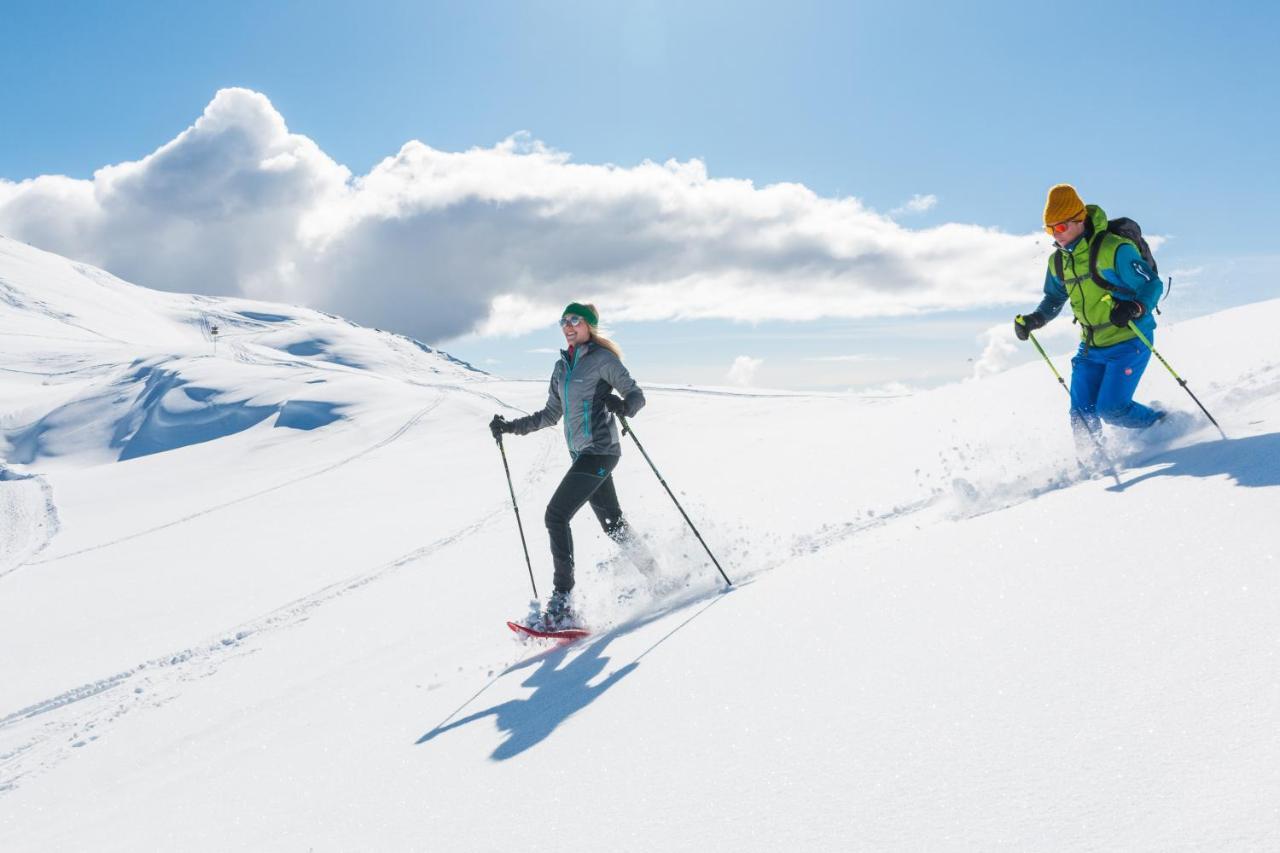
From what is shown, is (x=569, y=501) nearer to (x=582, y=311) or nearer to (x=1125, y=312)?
(x=582, y=311)

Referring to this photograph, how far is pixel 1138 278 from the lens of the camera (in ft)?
17.9

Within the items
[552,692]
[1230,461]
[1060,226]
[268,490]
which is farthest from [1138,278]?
[268,490]

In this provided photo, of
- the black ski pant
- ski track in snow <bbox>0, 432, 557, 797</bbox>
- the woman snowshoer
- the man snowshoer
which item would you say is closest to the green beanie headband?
the woman snowshoer

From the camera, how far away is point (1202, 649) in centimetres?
217

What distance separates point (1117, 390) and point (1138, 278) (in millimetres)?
875

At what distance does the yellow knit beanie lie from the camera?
5.56 meters

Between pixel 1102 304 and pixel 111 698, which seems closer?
pixel 1102 304

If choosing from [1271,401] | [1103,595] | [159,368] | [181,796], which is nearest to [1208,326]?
[1271,401]

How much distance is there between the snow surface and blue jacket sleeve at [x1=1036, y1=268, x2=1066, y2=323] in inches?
48.2

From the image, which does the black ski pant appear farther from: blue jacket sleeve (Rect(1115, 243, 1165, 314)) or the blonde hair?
blue jacket sleeve (Rect(1115, 243, 1165, 314))

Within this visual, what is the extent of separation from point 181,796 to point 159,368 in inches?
2055

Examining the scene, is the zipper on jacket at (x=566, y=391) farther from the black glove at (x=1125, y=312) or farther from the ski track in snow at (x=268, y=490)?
the ski track in snow at (x=268, y=490)

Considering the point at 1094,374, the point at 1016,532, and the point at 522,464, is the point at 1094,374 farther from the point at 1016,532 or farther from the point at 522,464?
the point at 522,464

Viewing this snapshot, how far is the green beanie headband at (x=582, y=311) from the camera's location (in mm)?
5844
